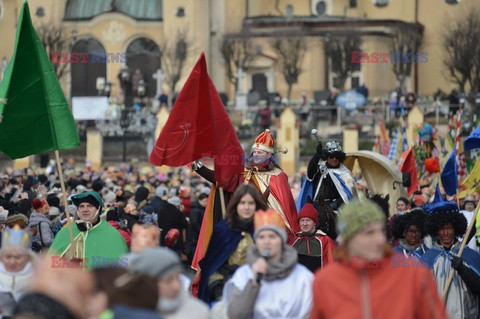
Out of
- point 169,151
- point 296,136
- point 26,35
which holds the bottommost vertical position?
Result: point 296,136

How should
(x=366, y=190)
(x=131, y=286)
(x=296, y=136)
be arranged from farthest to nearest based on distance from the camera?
(x=296, y=136) → (x=366, y=190) → (x=131, y=286)

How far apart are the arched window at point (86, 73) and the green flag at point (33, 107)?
49.9 m

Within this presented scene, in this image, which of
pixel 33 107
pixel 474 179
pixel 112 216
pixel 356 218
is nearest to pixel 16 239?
pixel 356 218

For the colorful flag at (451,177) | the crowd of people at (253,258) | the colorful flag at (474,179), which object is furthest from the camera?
the colorful flag at (451,177)

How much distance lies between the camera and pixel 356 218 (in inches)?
301

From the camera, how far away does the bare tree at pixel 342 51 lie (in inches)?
2338

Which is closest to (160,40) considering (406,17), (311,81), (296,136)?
(311,81)

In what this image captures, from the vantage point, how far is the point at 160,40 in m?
63.3

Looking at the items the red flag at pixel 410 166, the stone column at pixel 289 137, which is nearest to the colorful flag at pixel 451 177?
the red flag at pixel 410 166

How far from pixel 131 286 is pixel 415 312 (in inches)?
63.0

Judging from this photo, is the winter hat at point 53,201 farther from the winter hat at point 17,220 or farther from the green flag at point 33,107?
the green flag at point 33,107

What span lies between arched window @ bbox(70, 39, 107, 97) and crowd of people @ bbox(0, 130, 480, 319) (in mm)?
44832

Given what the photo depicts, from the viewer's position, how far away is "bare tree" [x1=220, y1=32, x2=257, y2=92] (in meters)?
61.2

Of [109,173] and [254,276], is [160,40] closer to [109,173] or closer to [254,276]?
[109,173]
